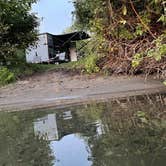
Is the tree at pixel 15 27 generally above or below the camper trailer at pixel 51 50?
above

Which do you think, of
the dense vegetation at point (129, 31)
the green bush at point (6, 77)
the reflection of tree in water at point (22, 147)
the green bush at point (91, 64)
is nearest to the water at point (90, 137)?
the reflection of tree in water at point (22, 147)

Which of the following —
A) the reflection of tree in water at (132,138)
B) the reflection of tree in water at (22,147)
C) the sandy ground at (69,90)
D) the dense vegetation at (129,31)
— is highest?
the dense vegetation at (129,31)

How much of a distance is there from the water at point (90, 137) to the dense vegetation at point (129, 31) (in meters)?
3.36

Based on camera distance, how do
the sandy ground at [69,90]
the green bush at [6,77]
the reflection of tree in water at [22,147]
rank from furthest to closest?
the green bush at [6,77], the sandy ground at [69,90], the reflection of tree in water at [22,147]

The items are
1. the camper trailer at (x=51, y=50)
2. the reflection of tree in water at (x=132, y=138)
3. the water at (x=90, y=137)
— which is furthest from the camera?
the camper trailer at (x=51, y=50)

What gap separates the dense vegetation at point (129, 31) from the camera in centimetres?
1118

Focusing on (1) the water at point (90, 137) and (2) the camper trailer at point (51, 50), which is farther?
(2) the camper trailer at point (51, 50)

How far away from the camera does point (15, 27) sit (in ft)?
68.2

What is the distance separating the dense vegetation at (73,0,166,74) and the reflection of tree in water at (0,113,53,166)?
14.1 ft

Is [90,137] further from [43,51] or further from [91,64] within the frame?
[43,51]

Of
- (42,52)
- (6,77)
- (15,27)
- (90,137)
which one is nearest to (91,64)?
(6,77)

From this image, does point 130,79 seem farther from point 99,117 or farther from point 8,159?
point 8,159

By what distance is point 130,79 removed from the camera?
13266 millimetres

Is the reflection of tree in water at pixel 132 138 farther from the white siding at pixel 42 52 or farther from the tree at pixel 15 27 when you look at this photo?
the white siding at pixel 42 52
